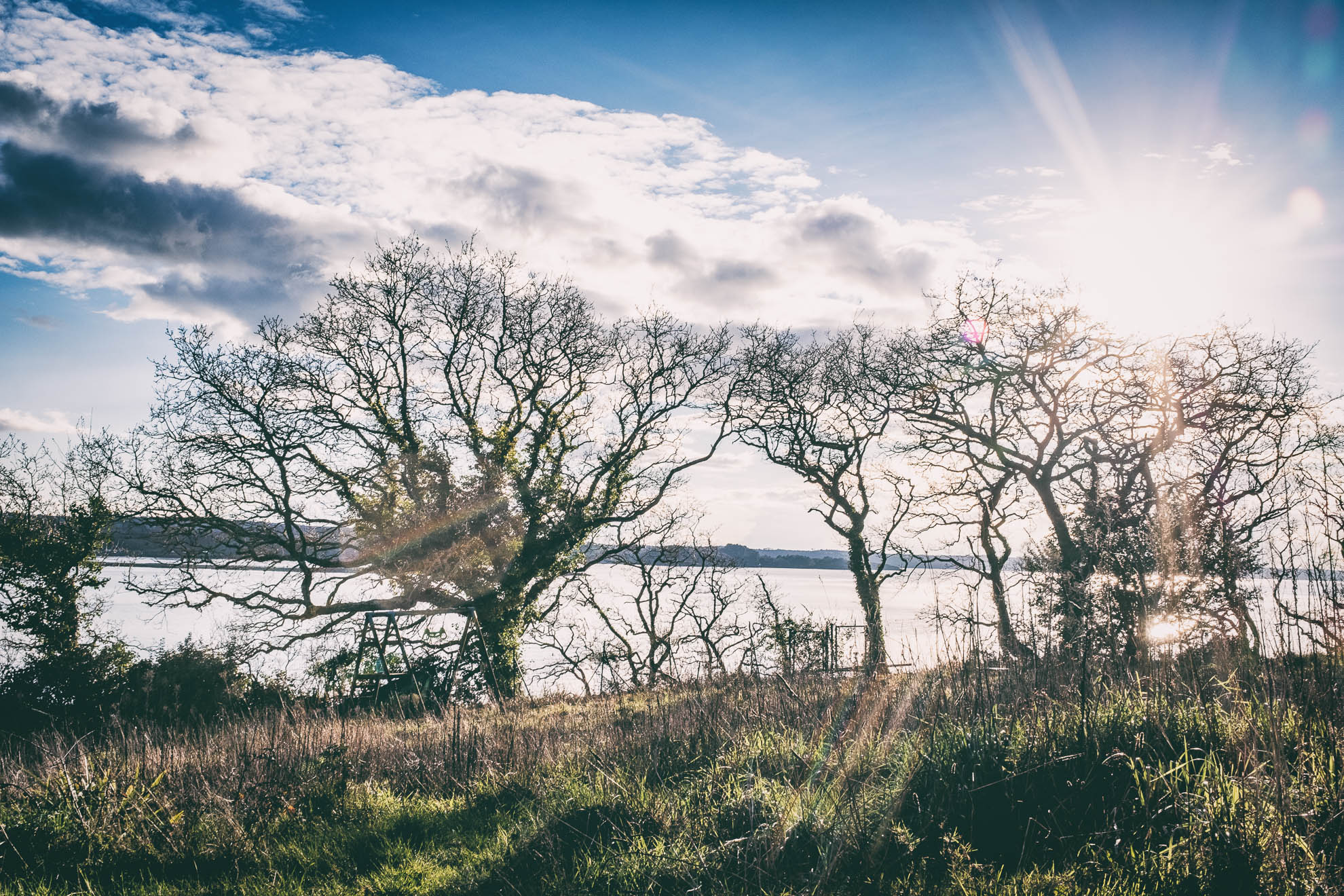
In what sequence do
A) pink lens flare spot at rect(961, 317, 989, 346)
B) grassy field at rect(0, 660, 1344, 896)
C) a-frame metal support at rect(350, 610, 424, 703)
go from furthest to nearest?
1. pink lens flare spot at rect(961, 317, 989, 346)
2. a-frame metal support at rect(350, 610, 424, 703)
3. grassy field at rect(0, 660, 1344, 896)

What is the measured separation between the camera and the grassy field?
3.90m

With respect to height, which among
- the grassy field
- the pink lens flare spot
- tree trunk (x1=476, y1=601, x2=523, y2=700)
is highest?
the pink lens flare spot

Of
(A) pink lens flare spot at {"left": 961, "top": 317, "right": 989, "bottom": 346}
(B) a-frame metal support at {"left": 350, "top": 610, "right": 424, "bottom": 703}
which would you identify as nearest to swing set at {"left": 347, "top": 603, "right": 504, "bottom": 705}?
(B) a-frame metal support at {"left": 350, "top": 610, "right": 424, "bottom": 703}

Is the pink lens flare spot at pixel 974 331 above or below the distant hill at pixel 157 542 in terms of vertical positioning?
above

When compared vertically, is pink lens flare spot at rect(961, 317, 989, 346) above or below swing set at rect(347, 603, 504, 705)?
above

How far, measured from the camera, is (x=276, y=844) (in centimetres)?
542

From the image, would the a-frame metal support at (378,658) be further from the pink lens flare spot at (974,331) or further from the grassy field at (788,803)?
the pink lens flare spot at (974,331)

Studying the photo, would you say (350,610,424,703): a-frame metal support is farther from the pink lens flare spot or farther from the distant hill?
the pink lens flare spot

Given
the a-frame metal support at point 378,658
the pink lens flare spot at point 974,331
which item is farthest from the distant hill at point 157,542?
the pink lens flare spot at point 974,331

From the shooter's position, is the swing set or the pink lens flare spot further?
the pink lens flare spot

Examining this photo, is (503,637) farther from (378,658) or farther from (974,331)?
(974,331)

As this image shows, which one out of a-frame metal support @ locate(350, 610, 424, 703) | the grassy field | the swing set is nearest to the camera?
the grassy field

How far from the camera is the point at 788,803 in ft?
16.0

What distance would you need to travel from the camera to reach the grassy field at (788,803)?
3896mm
